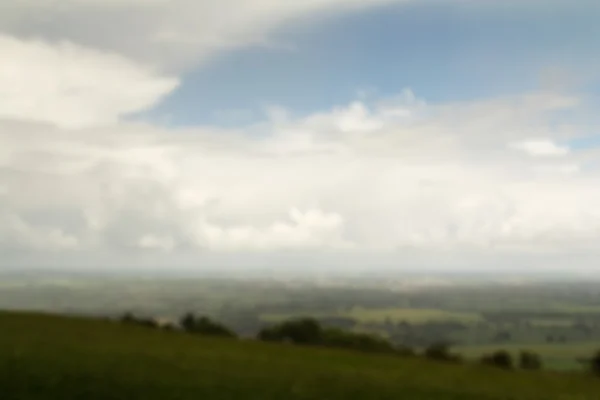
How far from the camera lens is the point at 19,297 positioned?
68375 mm

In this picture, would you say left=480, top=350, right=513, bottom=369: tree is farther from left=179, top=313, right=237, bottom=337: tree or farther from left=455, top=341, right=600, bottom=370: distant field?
left=179, top=313, right=237, bottom=337: tree

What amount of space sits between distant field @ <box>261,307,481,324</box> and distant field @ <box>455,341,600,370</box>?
14.3 metres

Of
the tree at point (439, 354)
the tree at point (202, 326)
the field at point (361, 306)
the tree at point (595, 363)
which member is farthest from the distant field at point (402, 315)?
the tree at point (595, 363)

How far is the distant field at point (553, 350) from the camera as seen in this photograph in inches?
1815

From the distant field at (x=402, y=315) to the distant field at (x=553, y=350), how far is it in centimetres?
1428

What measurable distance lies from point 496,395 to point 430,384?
273 cm

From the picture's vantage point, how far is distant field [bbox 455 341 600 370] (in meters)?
46.1

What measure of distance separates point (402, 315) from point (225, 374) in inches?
2207

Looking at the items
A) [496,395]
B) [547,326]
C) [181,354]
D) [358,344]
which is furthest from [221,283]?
[496,395]

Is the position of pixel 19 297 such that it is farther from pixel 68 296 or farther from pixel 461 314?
pixel 461 314

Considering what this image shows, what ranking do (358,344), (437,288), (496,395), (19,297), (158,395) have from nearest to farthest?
(158,395) < (496,395) < (358,344) < (19,297) < (437,288)

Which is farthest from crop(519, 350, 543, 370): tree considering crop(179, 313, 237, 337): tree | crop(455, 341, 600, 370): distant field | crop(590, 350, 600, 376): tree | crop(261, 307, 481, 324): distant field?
crop(261, 307, 481, 324): distant field

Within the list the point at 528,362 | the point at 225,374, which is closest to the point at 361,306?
the point at 528,362

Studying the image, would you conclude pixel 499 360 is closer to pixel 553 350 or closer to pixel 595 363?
pixel 595 363
